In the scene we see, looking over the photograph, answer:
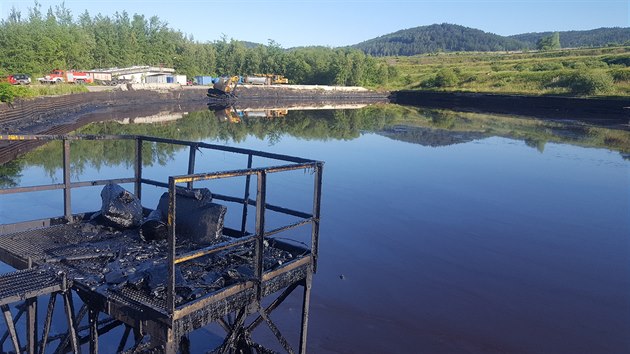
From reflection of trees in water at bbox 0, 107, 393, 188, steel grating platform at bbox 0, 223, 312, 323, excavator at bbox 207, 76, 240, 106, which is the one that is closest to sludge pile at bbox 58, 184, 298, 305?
steel grating platform at bbox 0, 223, 312, 323

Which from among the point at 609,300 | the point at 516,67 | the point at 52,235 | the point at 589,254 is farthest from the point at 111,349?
the point at 516,67

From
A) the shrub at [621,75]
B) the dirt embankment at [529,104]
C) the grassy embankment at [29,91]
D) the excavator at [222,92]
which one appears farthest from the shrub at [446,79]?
the grassy embankment at [29,91]

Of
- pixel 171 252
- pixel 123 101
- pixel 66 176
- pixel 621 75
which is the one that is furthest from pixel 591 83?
pixel 171 252

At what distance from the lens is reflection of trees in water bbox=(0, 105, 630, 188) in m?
17.1

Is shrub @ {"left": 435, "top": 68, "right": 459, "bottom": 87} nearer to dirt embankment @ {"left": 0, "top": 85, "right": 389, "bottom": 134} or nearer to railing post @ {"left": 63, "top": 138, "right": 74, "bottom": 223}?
dirt embankment @ {"left": 0, "top": 85, "right": 389, "bottom": 134}

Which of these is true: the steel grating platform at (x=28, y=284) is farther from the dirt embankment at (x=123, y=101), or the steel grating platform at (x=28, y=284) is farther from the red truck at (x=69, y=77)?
the red truck at (x=69, y=77)

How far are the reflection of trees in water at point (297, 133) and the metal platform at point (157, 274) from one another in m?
9.85

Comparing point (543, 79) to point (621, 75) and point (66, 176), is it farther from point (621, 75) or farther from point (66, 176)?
point (66, 176)

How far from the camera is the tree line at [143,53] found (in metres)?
50.4

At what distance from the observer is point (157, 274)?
4223 mm

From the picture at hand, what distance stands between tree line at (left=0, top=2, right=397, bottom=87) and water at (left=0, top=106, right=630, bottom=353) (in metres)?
38.6

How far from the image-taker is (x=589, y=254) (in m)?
9.78

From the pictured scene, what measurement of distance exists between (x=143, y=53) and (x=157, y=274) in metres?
73.5

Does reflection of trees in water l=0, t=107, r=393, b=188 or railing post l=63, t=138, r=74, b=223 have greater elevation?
railing post l=63, t=138, r=74, b=223
